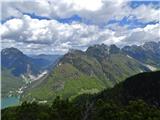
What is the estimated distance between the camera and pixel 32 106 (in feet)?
341

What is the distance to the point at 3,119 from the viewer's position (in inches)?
4341

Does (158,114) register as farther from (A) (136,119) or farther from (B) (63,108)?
(B) (63,108)

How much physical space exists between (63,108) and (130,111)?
20.1 m

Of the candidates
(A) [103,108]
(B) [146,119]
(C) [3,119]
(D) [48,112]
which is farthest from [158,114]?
(C) [3,119]

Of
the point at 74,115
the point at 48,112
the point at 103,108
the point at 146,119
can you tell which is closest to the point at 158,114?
the point at 146,119

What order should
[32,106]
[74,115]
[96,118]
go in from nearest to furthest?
1. [96,118]
2. [74,115]
3. [32,106]

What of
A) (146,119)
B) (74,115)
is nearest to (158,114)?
(146,119)

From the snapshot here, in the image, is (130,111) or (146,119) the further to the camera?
(130,111)

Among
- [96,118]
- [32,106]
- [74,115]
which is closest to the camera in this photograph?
[96,118]

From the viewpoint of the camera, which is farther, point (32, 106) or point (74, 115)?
point (32, 106)

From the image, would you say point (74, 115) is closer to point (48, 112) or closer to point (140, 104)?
point (48, 112)

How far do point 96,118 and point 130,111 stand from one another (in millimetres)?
18079

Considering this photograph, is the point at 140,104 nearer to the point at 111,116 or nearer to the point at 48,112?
the point at 111,116

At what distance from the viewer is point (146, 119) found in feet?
303
